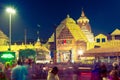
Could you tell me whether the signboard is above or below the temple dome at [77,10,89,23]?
below

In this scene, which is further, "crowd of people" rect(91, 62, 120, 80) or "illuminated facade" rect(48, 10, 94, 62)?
"illuminated facade" rect(48, 10, 94, 62)

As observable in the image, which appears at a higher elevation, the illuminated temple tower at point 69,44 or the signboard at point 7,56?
the illuminated temple tower at point 69,44

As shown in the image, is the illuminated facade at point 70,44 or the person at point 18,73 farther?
the illuminated facade at point 70,44

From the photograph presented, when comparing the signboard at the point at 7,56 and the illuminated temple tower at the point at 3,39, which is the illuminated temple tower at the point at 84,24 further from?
the signboard at the point at 7,56

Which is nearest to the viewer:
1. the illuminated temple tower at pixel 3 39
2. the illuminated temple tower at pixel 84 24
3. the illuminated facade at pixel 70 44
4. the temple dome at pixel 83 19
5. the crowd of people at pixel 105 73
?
the crowd of people at pixel 105 73

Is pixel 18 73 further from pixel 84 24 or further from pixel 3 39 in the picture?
pixel 84 24

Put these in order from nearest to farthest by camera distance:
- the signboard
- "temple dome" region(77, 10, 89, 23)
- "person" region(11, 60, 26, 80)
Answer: "person" region(11, 60, 26, 80)
the signboard
"temple dome" region(77, 10, 89, 23)

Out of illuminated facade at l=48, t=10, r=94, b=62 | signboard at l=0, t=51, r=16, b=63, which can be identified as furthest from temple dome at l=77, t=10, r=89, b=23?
signboard at l=0, t=51, r=16, b=63

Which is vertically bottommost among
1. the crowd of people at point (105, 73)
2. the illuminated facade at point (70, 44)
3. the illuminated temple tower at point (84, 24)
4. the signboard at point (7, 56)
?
the crowd of people at point (105, 73)

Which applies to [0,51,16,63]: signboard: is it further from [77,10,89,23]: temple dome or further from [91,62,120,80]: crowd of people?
[77,10,89,23]: temple dome

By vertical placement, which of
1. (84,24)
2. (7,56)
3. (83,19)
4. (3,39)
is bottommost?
(7,56)

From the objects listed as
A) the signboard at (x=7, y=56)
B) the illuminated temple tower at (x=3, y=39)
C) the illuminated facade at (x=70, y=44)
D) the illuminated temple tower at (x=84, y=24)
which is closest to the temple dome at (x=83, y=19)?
the illuminated temple tower at (x=84, y=24)

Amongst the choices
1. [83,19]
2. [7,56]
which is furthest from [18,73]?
[83,19]

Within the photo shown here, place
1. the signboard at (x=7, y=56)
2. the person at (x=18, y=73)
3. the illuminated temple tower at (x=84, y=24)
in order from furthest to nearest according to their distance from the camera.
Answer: the illuminated temple tower at (x=84, y=24) < the signboard at (x=7, y=56) < the person at (x=18, y=73)
